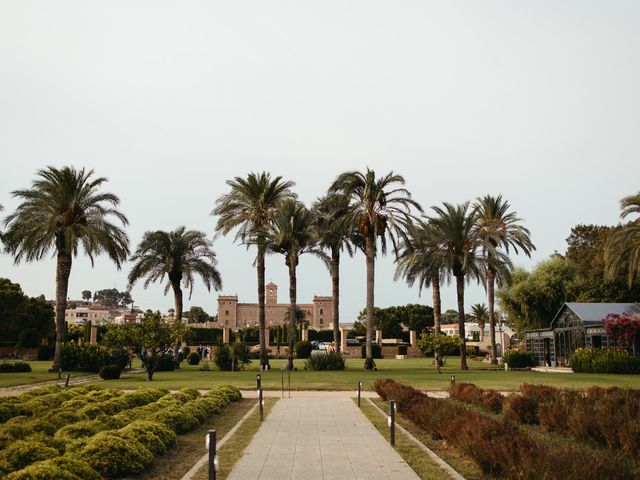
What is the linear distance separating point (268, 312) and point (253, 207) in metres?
110

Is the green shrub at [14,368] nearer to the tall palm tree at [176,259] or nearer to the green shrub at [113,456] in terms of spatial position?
the tall palm tree at [176,259]

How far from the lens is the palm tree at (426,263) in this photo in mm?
42053

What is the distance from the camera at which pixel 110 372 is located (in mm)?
32594

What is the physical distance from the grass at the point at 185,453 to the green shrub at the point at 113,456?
8.0 inches

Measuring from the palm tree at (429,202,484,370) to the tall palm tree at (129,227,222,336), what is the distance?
Result: 16.7 meters

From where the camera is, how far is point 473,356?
67062 millimetres

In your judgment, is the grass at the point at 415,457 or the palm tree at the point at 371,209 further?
the palm tree at the point at 371,209

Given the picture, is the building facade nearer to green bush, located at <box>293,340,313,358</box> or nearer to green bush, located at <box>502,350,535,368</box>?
green bush, located at <box>293,340,313,358</box>

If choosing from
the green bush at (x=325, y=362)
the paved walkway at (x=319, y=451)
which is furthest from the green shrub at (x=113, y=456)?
the green bush at (x=325, y=362)

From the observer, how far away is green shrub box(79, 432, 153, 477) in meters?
8.87

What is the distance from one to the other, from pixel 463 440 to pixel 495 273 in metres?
37.3

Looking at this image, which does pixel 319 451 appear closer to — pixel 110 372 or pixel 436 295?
pixel 110 372

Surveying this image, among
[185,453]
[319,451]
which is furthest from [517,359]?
[185,453]

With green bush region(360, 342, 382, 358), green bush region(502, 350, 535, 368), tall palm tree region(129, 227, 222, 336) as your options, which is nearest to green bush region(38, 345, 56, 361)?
tall palm tree region(129, 227, 222, 336)
